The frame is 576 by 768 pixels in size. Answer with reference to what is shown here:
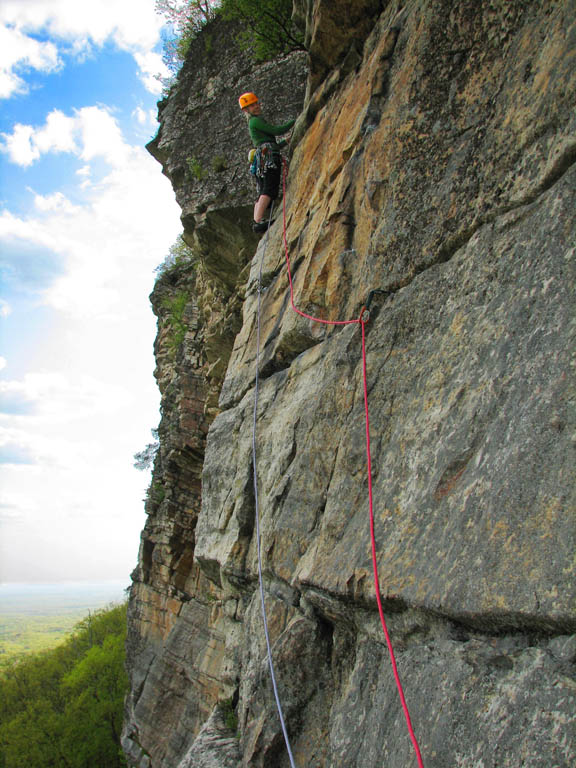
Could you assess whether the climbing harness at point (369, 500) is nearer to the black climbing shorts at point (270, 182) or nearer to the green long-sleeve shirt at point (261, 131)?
the black climbing shorts at point (270, 182)

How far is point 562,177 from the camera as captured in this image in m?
2.53

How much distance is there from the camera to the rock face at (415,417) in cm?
206

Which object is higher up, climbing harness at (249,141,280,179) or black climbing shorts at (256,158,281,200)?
climbing harness at (249,141,280,179)

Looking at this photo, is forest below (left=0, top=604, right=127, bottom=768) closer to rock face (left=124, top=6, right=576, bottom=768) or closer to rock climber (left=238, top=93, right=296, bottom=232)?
rock face (left=124, top=6, right=576, bottom=768)

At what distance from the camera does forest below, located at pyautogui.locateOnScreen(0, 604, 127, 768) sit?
72.3 feet

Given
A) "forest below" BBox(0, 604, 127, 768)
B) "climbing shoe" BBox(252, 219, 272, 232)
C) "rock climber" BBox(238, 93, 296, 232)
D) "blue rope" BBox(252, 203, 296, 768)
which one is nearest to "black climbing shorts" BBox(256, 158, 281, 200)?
"rock climber" BBox(238, 93, 296, 232)

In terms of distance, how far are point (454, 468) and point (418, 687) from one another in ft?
3.52

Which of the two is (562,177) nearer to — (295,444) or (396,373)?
(396,373)

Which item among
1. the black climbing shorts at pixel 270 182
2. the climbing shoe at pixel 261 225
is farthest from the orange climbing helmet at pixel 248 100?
the climbing shoe at pixel 261 225

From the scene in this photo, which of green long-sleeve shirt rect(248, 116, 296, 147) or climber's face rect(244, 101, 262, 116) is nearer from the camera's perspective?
green long-sleeve shirt rect(248, 116, 296, 147)

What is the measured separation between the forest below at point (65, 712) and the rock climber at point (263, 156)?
2463 cm

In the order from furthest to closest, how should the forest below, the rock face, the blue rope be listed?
the forest below
the blue rope
the rock face

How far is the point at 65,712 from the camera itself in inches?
955

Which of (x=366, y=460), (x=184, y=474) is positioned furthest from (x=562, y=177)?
(x=184, y=474)
